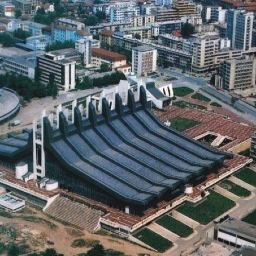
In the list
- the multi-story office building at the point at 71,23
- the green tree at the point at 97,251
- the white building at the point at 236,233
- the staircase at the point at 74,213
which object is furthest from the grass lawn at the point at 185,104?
the green tree at the point at 97,251

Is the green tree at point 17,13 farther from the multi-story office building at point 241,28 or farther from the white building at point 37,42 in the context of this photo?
the multi-story office building at point 241,28

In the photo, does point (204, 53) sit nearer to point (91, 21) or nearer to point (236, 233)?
point (91, 21)

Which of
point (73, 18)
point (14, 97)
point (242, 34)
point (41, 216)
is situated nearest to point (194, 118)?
point (14, 97)

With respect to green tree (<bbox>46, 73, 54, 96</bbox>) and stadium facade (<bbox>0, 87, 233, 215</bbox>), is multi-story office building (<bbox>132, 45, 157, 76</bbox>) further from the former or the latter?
stadium facade (<bbox>0, 87, 233, 215</bbox>)

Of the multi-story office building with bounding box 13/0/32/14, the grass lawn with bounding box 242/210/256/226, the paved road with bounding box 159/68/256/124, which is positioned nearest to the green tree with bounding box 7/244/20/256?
the grass lawn with bounding box 242/210/256/226

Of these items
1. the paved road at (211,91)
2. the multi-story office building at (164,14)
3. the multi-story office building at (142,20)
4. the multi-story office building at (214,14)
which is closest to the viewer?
the paved road at (211,91)
